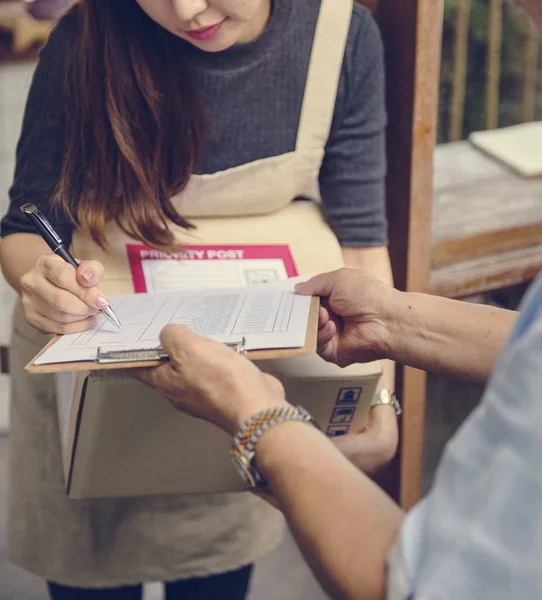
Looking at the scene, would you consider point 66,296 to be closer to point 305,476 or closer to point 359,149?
point 305,476

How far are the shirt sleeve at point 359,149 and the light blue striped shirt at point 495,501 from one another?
749mm

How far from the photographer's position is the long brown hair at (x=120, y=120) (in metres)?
1.18

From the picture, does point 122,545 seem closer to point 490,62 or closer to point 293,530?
point 293,530

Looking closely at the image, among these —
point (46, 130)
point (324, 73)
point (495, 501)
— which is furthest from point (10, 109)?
point (495, 501)

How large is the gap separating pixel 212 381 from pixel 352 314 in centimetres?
36

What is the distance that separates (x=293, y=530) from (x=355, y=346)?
1.48 feet

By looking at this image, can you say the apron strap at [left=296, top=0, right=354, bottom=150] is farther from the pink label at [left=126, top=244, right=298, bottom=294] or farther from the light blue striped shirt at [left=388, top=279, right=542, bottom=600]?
the light blue striped shirt at [left=388, top=279, right=542, bottom=600]

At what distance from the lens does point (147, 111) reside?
121 cm

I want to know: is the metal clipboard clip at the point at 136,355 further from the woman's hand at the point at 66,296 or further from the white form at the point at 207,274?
the white form at the point at 207,274

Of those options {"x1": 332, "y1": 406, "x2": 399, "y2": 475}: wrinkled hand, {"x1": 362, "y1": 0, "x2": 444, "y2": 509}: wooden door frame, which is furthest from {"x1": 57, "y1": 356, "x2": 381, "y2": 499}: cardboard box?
{"x1": 362, "y1": 0, "x2": 444, "y2": 509}: wooden door frame

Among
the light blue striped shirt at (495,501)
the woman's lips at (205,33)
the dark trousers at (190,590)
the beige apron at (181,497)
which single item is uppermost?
the woman's lips at (205,33)

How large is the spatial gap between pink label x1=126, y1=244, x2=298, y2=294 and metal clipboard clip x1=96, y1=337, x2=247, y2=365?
1.07 ft

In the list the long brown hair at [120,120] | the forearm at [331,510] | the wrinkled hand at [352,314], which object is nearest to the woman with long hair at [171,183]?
the long brown hair at [120,120]

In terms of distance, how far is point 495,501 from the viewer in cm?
57
